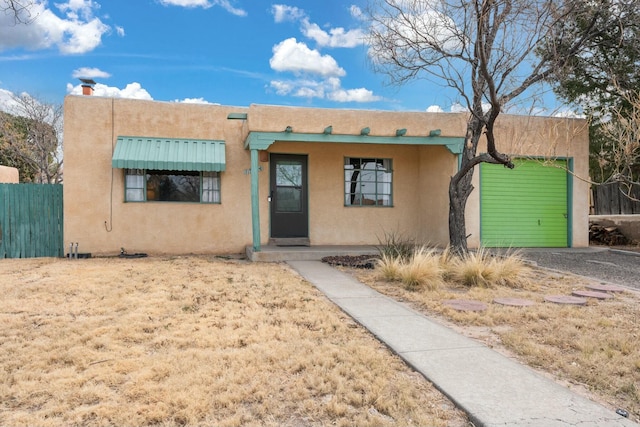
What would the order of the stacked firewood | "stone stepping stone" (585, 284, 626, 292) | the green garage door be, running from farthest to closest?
1. the stacked firewood
2. the green garage door
3. "stone stepping stone" (585, 284, 626, 292)

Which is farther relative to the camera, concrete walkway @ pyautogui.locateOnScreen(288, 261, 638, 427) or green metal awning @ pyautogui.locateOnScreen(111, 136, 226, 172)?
green metal awning @ pyautogui.locateOnScreen(111, 136, 226, 172)

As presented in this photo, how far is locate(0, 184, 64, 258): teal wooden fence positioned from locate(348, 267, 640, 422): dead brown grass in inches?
309

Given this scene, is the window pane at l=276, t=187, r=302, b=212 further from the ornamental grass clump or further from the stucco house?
the ornamental grass clump

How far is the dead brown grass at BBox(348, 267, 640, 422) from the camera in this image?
3.15 m

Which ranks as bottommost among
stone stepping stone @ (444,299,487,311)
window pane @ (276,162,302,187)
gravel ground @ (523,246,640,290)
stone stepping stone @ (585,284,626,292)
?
stone stepping stone @ (444,299,487,311)

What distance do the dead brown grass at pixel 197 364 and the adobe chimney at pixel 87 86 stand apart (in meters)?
5.95

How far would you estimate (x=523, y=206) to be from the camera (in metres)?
11.4

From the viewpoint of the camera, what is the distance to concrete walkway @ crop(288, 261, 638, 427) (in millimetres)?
2553

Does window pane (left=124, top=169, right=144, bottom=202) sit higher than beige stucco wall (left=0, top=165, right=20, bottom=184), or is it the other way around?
beige stucco wall (left=0, top=165, right=20, bottom=184)

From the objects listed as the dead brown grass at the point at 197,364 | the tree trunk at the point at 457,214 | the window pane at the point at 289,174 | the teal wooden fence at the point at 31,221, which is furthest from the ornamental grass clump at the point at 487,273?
the teal wooden fence at the point at 31,221

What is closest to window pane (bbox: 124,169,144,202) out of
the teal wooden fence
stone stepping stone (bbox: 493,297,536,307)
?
the teal wooden fence

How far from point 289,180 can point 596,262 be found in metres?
7.47

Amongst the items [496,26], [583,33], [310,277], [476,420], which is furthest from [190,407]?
[583,33]

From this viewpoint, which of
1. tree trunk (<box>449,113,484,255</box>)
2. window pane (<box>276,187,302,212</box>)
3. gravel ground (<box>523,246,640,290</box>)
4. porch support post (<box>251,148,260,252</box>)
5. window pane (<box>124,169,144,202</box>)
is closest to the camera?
gravel ground (<box>523,246,640,290</box>)
